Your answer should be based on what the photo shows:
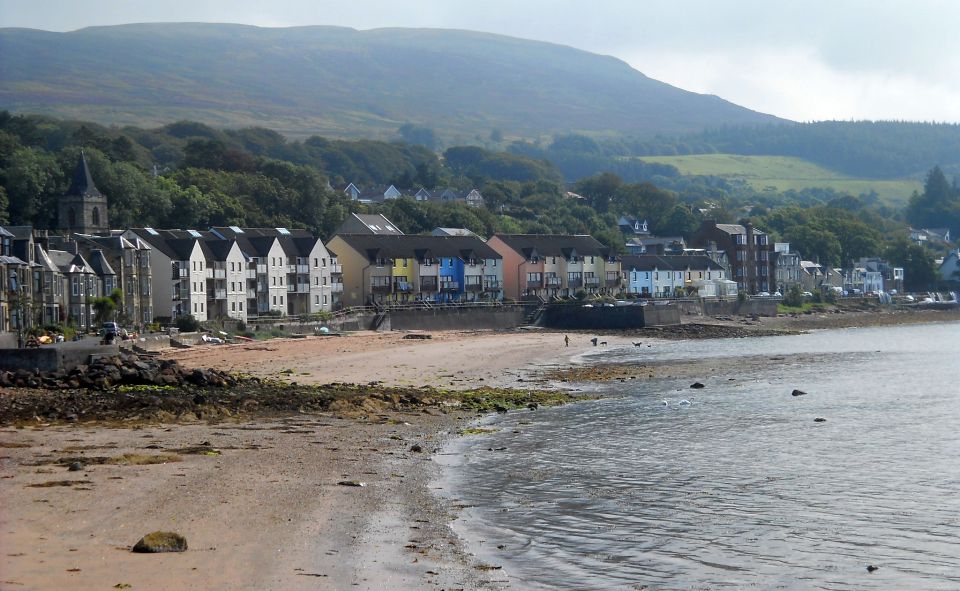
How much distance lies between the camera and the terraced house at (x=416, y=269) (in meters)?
88.0

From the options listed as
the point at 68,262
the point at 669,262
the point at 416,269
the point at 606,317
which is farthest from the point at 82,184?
the point at 669,262

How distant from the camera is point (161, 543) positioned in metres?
14.3

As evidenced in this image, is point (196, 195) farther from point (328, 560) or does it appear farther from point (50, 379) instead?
point (328, 560)

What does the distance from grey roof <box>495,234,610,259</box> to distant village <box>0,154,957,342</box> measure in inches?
5.4

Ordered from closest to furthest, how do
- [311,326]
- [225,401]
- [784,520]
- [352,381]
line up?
[784,520], [225,401], [352,381], [311,326]

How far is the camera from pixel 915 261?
14712cm

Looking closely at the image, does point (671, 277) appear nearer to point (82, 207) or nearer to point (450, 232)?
point (450, 232)

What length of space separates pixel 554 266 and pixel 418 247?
1487 cm

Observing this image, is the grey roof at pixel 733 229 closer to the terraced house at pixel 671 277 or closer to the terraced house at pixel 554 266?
the terraced house at pixel 671 277

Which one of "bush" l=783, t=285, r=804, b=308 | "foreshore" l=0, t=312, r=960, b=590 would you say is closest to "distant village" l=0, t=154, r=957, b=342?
"bush" l=783, t=285, r=804, b=308

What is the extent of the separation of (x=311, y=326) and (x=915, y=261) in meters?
101

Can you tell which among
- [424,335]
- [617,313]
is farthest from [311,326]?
[617,313]

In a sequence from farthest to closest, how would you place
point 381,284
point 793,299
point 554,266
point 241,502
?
point 793,299 < point 554,266 < point 381,284 < point 241,502

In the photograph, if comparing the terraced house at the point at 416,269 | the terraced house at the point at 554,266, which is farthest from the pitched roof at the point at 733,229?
the terraced house at the point at 416,269
